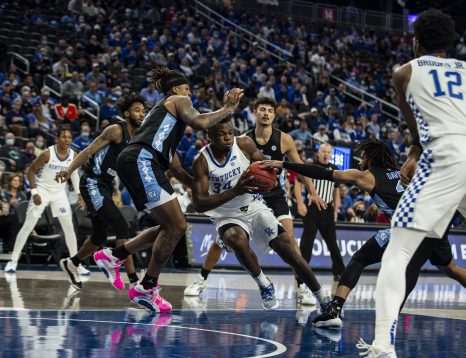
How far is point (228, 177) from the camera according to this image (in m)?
7.86

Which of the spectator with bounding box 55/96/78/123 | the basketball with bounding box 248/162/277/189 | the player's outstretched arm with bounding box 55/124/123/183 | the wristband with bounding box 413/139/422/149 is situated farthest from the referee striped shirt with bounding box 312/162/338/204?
the spectator with bounding box 55/96/78/123

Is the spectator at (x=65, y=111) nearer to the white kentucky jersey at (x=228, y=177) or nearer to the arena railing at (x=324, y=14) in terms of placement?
the white kentucky jersey at (x=228, y=177)

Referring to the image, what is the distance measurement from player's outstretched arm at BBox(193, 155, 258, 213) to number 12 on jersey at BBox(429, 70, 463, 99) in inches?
100

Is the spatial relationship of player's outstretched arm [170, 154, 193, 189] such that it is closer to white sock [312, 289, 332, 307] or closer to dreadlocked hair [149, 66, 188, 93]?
dreadlocked hair [149, 66, 188, 93]

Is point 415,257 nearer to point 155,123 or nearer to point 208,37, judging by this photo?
point 155,123

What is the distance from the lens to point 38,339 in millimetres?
5691

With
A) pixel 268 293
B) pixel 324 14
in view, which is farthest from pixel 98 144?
pixel 324 14

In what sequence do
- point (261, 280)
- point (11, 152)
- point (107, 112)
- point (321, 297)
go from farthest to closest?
point (107, 112) < point (11, 152) < point (261, 280) < point (321, 297)

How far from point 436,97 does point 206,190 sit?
318 cm

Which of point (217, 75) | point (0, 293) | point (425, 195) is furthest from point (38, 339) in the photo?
point (217, 75)

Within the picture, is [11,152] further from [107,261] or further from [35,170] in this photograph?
[107,261]

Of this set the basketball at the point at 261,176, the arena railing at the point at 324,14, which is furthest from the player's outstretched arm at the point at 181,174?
the arena railing at the point at 324,14

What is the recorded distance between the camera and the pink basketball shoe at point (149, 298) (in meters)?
7.64

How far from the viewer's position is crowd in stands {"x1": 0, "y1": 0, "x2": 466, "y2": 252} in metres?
17.6
